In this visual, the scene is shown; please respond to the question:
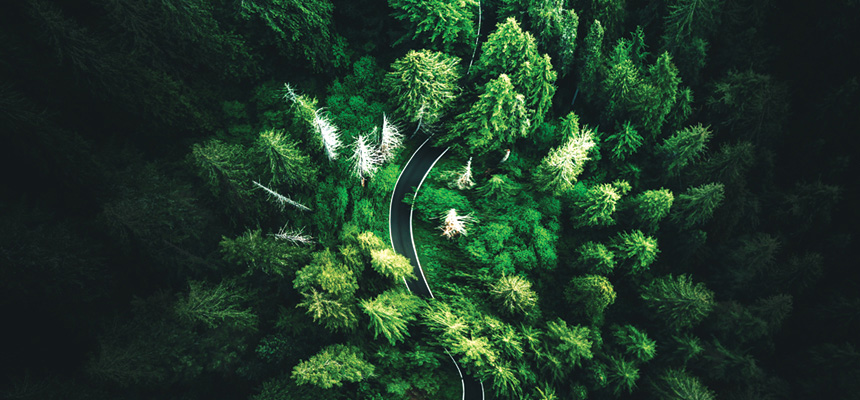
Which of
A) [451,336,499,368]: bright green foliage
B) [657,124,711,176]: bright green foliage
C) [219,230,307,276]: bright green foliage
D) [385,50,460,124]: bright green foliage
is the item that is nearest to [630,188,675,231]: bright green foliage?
[657,124,711,176]: bright green foliage

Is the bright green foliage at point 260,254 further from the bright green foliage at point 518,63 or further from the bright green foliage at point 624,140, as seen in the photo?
the bright green foliage at point 624,140

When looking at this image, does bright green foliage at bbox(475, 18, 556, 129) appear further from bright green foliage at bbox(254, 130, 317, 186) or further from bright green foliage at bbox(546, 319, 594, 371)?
bright green foliage at bbox(546, 319, 594, 371)

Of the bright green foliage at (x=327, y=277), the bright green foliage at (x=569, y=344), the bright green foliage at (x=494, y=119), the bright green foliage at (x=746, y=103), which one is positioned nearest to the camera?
the bright green foliage at (x=327, y=277)

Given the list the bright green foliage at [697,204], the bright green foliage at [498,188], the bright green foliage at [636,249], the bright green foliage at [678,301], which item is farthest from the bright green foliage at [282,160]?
the bright green foliage at [697,204]

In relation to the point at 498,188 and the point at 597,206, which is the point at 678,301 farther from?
the point at 498,188

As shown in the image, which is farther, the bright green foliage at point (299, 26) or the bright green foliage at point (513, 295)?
the bright green foliage at point (513, 295)

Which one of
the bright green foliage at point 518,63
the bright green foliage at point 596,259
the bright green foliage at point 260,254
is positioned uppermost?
the bright green foliage at point 518,63
